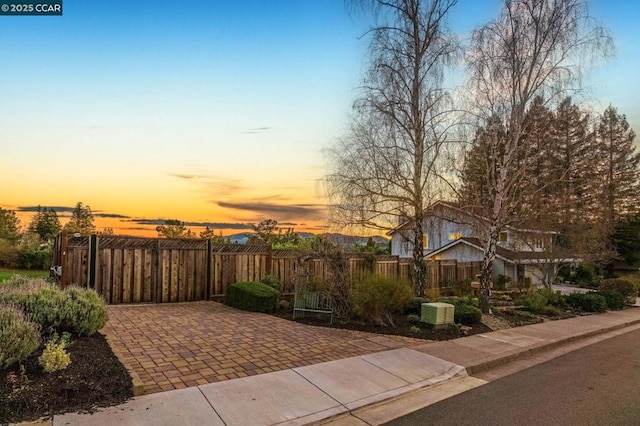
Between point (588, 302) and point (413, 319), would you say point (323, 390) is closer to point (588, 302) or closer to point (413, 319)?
point (413, 319)

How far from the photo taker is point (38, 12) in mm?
7113

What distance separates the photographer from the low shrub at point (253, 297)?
10.3 meters

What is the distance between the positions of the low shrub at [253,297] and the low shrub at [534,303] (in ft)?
25.5

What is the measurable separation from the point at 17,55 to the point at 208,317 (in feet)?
24.1

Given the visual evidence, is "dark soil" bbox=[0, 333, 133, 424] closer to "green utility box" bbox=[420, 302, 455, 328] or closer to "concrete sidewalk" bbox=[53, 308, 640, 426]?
"concrete sidewalk" bbox=[53, 308, 640, 426]

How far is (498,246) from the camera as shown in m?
25.1

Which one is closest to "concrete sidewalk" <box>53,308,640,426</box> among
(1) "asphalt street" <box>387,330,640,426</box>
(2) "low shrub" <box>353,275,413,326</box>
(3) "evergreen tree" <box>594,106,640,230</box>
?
(1) "asphalt street" <box>387,330,640,426</box>

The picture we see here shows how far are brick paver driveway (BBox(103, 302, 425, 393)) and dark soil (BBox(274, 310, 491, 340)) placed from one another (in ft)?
1.36

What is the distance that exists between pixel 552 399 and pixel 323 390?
288cm

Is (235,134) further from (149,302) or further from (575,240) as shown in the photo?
(575,240)

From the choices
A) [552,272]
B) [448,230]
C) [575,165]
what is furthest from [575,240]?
[448,230]

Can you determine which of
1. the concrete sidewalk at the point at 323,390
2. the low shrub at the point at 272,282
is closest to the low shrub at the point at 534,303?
the concrete sidewalk at the point at 323,390

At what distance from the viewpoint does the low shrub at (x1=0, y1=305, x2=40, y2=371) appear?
4.31m

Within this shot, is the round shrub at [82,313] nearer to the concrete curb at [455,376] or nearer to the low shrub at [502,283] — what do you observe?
the concrete curb at [455,376]
